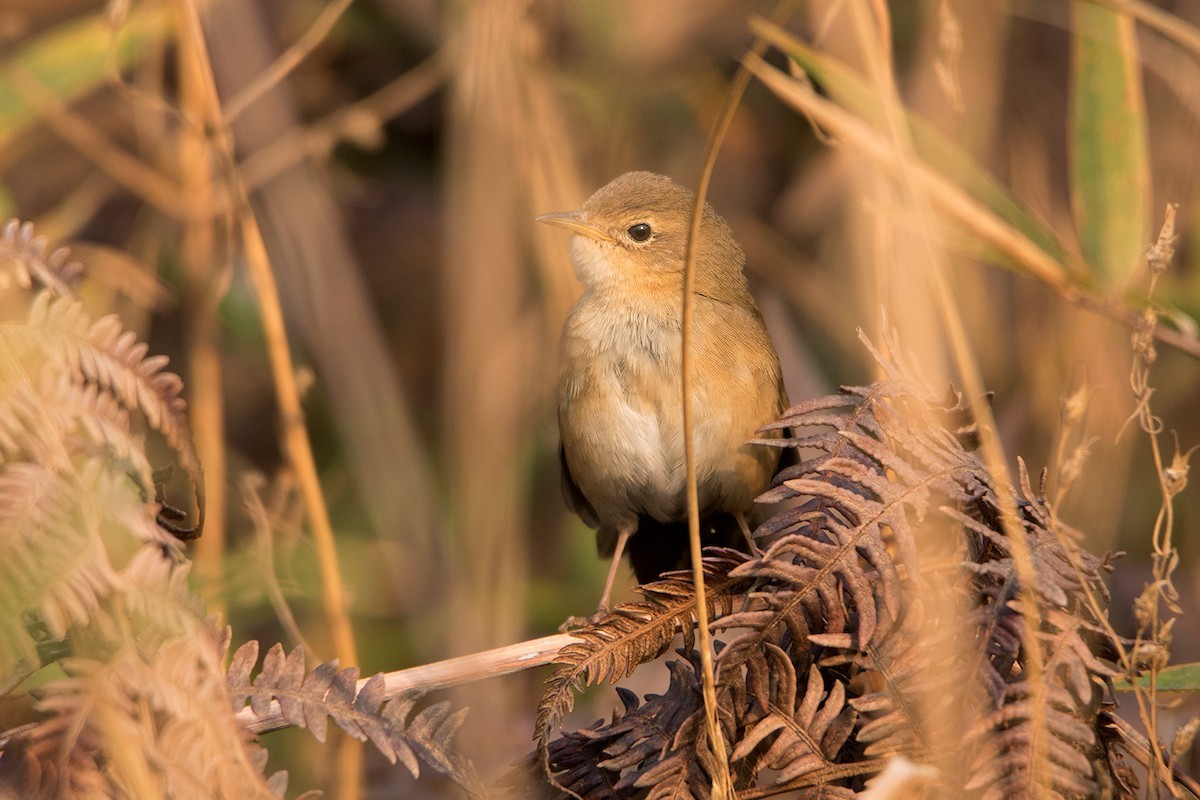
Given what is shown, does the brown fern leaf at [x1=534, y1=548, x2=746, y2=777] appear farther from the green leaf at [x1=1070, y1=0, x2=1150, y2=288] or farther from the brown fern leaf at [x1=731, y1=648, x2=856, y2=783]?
the green leaf at [x1=1070, y1=0, x2=1150, y2=288]

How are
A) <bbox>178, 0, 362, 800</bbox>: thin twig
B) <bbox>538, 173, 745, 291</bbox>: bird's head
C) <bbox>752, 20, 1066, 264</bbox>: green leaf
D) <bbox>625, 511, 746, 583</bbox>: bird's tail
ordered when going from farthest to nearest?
<bbox>625, 511, 746, 583</bbox>: bird's tail → <bbox>538, 173, 745, 291</bbox>: bird's head → <bbox>178, 0, 362, 800</bbox>: thin twig → <bbox>752, 20, 1066, 264</bbox>: green leaf

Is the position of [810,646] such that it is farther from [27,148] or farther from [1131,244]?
[27,148]

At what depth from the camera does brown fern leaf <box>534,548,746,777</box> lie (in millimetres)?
1884

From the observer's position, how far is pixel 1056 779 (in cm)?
158

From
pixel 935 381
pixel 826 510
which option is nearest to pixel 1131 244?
pixel 935 381

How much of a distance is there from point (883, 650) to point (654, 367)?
4.51 ft

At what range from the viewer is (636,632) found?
1973 millimetres

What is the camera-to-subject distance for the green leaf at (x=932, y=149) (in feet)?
8.23

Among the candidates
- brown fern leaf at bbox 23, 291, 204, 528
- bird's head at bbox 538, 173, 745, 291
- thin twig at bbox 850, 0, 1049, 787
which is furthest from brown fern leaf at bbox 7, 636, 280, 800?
bird's head at bbox 538, 173, 745, 291

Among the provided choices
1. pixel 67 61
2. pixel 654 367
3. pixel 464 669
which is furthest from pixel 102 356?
pixel 67 61

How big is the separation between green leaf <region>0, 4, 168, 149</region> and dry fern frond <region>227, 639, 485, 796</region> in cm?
242

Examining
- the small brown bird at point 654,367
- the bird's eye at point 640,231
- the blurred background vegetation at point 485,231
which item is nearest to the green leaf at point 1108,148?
the blurred background vegetation at point 485,231

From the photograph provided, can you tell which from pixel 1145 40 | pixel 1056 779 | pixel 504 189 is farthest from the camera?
pixel 1145 40

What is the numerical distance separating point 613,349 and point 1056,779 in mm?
1717
